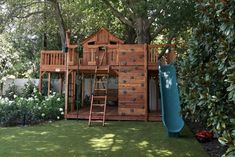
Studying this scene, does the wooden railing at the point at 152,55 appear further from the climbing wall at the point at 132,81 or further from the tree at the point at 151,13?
the tree at the point at 151,13

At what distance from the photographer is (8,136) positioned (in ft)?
30.0

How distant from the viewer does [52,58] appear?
647 inches

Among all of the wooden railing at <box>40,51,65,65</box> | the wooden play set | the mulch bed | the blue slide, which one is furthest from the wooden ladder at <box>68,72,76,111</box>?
the mulch bed

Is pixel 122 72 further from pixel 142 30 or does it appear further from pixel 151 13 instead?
pixel 151 13

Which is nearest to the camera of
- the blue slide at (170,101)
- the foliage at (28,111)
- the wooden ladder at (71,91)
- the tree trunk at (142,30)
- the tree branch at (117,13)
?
the blue slide at (170,101)

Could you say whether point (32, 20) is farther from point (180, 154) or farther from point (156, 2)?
point (180, 154)

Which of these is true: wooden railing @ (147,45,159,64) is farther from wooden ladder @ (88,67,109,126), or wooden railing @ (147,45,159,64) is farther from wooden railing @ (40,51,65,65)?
wooden railing @ (40,51,65,65)

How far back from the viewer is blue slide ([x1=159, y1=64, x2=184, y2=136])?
9.80 m

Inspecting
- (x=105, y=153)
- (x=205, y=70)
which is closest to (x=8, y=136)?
(x=105, y=153)

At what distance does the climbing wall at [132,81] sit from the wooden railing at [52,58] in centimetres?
429

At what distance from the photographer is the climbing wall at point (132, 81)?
12.9 m

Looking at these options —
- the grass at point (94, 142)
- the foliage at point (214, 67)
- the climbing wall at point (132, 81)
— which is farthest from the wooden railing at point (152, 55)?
the foliage at point (214, 67)

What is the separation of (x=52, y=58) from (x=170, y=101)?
749 centimetres

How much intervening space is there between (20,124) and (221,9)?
9223 mm
